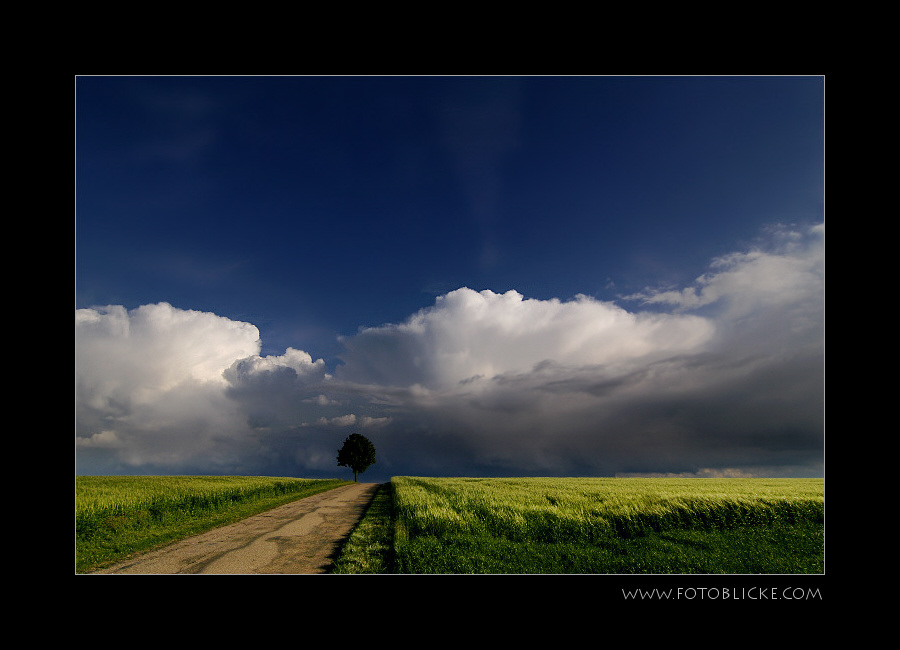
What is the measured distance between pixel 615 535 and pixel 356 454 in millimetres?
66521

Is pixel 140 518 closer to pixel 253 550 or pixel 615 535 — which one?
pixel 253 550

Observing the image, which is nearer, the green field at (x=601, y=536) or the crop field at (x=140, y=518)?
the green field at (x=601, y=536)

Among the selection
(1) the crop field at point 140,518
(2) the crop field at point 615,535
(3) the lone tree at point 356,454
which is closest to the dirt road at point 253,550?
(1) the crop field at point 140,518

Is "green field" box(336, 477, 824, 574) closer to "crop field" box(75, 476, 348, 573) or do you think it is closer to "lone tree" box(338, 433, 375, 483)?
"crop field" box(75, 476, 348, 573)

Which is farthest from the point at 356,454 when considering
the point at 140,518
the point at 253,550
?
the point at 253,550

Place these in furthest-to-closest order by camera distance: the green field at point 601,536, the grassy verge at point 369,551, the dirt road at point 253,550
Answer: the dirt road at point 253,550 < the green field at point 601,536 < the grassy verge at point 369,551

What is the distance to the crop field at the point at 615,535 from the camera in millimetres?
8906

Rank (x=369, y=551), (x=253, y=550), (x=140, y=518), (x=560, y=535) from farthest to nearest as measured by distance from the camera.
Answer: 1. (x=140, y=518)
2. (x=560, y=535)
3. (x=253, y=550)
4. (x=369, y=551)

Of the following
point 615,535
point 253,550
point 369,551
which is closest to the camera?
point 369,551

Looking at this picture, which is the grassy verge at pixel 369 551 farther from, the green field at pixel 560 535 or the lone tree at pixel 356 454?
the lone tree at pixel 356 454

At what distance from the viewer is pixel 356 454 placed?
235ft

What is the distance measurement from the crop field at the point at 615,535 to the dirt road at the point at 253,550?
6.85 ft
